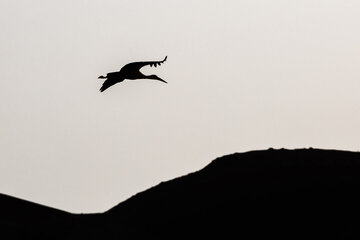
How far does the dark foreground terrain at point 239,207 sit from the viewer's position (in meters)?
28.8

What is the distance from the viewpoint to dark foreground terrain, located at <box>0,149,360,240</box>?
94.5 feet

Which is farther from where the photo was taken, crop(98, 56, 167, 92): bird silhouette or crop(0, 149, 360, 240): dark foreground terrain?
crop(0, 149, 360, 240): dark foreground terrain

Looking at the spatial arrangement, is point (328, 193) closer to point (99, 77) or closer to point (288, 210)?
point (288, 210)

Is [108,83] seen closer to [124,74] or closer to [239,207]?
[124,74]

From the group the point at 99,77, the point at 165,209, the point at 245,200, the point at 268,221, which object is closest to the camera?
the point at 99,77

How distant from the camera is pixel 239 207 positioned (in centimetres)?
3066

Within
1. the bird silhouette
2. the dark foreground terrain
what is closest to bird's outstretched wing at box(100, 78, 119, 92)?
the bird silhouette

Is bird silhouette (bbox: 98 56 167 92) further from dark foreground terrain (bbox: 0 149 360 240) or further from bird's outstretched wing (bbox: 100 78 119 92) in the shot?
dark foreground terrain (bbox: 0 149 360 240)

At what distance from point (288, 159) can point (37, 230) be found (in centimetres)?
1303

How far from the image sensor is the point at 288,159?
35.0 m

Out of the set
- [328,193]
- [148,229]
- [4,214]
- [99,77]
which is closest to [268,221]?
[328,193]

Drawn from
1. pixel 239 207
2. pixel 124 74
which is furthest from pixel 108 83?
pixel 239 207

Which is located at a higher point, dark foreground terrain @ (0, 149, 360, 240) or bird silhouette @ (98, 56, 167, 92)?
bird silhouette @ (98, 56, 167, 92)

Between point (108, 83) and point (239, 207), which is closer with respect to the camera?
point (108, 83)
